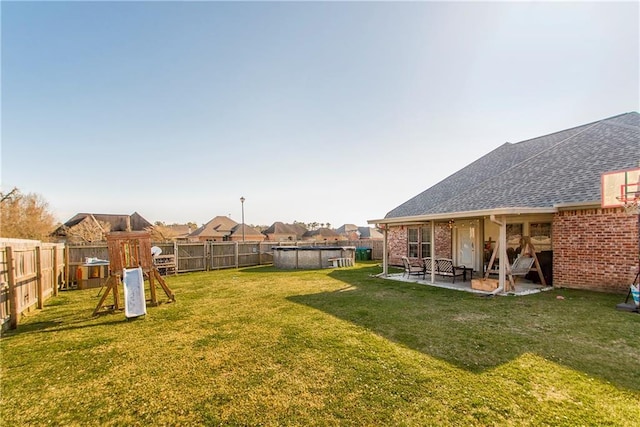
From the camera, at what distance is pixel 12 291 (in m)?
5.58

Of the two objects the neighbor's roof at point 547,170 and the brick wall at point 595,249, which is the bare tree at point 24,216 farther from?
the brick wall at point 595,249

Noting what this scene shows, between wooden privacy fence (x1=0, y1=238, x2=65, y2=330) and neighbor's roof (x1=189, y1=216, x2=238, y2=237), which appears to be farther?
neighbor's roof (x1=189, y1=216, x2=238, y2=237)

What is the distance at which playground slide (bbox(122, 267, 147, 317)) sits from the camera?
6344mm

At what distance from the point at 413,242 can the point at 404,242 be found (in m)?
0.59

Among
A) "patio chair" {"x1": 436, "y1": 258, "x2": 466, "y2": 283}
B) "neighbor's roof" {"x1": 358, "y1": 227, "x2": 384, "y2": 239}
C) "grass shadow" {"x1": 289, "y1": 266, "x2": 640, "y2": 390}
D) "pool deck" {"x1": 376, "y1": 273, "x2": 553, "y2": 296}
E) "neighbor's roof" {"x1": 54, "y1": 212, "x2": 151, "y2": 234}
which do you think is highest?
"neighbor's roof" {"x1": 54, "y1": 212, "x2": 151, "y2": 234}

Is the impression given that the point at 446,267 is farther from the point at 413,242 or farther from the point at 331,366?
the point at 331,366

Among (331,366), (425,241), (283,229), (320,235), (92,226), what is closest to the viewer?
(331,366)

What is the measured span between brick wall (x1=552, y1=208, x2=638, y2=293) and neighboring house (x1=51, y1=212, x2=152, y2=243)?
116ft

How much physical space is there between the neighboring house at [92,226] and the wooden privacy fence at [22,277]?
2476cm

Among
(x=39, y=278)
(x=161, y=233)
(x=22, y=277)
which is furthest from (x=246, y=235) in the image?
(x=22, y=277)

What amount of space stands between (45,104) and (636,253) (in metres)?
18.3

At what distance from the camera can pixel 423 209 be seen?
47.8ft

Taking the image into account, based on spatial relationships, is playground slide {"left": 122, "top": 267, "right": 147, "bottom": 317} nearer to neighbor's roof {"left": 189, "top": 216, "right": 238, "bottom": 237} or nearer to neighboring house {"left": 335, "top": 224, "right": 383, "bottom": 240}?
neighbor's roof {"left": 189, "top": 216, "right": 238, "bottom": 237}

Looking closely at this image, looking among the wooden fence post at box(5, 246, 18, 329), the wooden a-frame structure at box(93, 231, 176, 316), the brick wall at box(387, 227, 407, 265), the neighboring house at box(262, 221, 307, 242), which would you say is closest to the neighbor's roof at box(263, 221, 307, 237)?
the neighboring house at box(262, 221, 307, 242)
